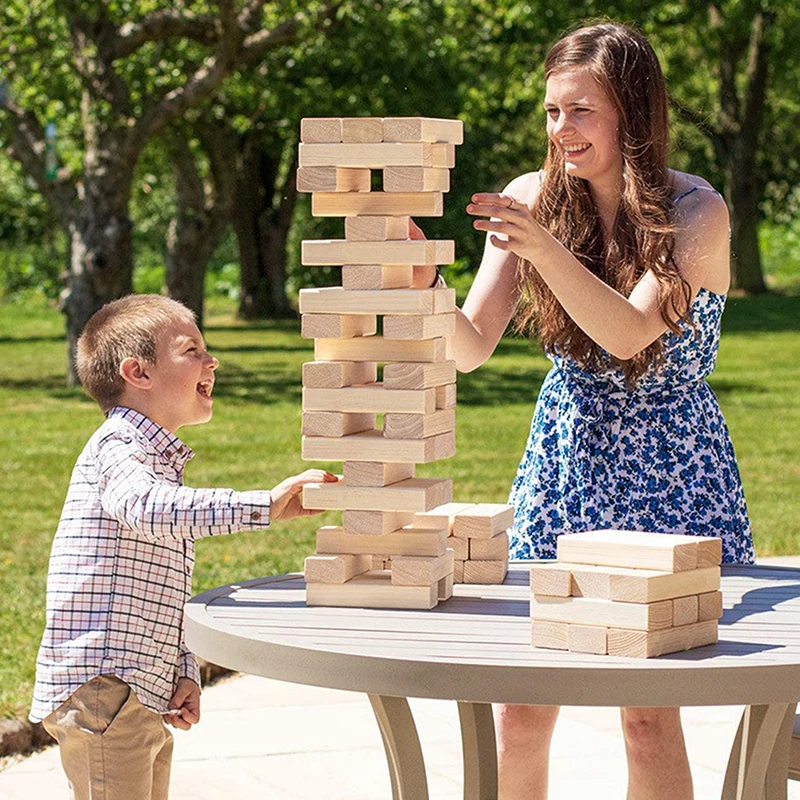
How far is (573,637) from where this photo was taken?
2.47m

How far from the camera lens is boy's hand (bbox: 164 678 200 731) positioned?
3.03 metres

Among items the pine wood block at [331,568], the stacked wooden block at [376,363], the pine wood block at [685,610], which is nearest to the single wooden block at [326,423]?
the stacked wooden block at [376,363]

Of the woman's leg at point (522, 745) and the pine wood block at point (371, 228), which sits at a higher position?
the pine wood block at point (371, 228)

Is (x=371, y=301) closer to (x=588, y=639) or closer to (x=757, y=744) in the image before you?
(x=588, y=639)

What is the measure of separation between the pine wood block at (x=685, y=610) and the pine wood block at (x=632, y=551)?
50mm

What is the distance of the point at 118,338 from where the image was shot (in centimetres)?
304

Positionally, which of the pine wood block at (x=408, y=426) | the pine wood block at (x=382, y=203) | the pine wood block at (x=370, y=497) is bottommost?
the pine wood block at (x=370, y=497)

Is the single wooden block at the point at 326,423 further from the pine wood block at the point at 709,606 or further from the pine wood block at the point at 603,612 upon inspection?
the pine wood block at the point at 709,606

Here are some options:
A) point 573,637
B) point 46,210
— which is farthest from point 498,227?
point 46,210

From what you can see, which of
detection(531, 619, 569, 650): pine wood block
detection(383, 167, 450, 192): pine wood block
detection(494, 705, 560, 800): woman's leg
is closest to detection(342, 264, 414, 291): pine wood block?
detection(383, 167, 450, 192): pine wood block

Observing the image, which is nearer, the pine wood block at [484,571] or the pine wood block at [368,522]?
the pine wood block at [368,522]

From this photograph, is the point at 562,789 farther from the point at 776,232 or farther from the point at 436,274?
the point at 776,232

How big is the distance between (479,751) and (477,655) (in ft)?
2.22

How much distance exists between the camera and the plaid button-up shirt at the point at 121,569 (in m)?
2.86
